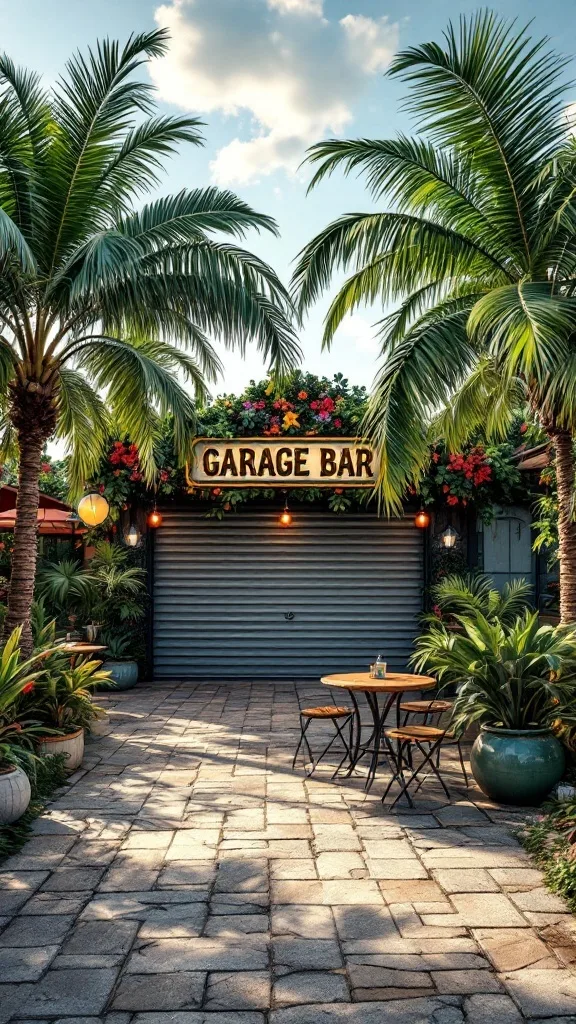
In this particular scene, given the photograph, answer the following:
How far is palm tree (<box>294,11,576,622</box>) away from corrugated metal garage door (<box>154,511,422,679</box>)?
5.73 m

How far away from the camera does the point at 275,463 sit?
12.1 m

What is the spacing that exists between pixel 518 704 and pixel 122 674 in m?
7.26

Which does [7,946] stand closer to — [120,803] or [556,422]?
[120,803]

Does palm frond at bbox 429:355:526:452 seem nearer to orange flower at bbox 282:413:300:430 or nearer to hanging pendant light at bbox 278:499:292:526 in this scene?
orange flower at bbox 282:413:300:430

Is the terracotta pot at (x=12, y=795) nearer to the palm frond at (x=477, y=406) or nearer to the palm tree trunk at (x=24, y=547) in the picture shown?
the palm tree trunk at (x=24, y=547)

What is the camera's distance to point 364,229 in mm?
7391

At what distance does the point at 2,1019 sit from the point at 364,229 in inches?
251

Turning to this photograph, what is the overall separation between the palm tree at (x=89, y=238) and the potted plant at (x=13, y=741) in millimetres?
1092

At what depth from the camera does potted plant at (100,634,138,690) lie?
12.0 metres

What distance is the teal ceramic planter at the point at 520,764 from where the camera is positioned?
19.0ft

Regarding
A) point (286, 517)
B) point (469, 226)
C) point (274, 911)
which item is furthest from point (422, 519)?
point (274, 911)

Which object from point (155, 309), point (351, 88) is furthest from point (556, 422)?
point (155, 309)

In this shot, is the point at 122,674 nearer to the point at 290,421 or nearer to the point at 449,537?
the point at 290,421


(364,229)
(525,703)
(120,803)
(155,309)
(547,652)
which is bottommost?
(120,803)
